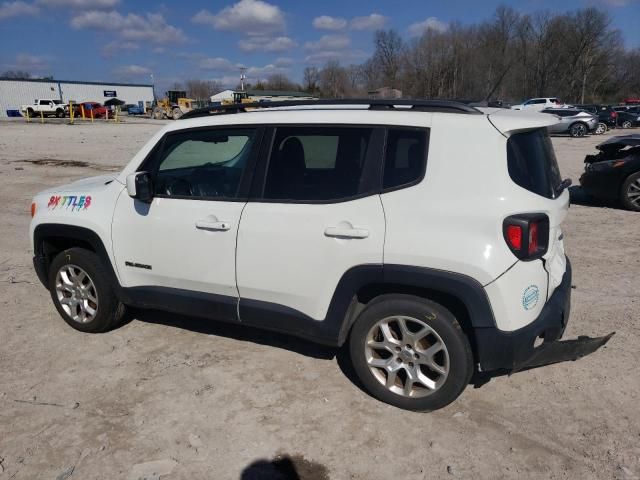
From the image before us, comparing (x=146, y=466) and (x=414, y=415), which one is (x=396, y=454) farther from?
(x=146, y=466)

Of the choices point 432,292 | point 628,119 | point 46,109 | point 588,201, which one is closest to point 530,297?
point 432,292

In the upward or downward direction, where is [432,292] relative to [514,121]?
downward

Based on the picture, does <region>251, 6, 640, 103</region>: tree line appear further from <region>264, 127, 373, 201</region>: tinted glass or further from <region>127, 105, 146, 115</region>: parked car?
<region>264, 127, 373, 201</region>: tinted glass

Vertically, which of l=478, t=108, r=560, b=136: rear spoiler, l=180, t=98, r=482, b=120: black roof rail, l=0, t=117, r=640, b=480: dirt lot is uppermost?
l=180, t=98, r=482, b=120: black roof rail

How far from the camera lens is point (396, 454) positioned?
2.81 metres

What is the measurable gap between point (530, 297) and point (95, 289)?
3.25m

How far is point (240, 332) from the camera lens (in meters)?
4.32

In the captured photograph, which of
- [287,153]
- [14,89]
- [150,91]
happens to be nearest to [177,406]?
[287,153]

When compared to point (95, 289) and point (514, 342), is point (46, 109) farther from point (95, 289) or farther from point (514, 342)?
point (514, 342)

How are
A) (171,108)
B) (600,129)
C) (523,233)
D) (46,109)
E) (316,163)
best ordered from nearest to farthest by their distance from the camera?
(523,233) → (316,163) → (600,129) → (46,109) → (171,108)

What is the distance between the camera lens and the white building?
70875 mm

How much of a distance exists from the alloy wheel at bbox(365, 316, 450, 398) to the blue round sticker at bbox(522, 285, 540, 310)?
514mm

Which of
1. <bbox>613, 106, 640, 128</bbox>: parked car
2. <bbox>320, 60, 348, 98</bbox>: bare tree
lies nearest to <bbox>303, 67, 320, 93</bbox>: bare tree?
<bbox>320, 60, 348, 98</bbox>: bare tree

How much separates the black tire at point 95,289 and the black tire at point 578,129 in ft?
Answer: 93.1
